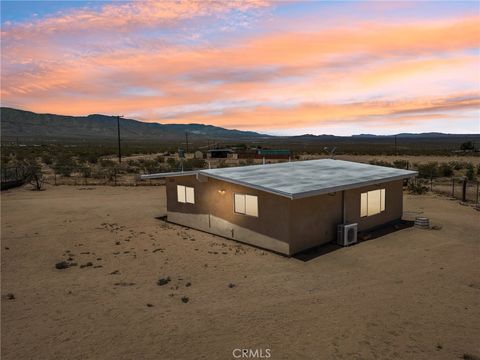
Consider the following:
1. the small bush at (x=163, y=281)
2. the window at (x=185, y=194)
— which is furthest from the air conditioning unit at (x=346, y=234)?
the small bush at (x=163, y=281)

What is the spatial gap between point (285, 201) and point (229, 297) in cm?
450

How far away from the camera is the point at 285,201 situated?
13344 millimetres

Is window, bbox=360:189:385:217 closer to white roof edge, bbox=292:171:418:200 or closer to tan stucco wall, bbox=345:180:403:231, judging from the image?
tan stucco wall, bbox=345:180:403:231

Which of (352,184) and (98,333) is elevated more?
(352,184)

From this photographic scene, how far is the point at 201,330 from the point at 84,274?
18.0 ft

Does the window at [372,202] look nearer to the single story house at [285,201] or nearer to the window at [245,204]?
the single story house at [285,201]

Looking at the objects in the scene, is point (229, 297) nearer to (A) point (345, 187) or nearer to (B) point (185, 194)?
(A) point (345, 187)

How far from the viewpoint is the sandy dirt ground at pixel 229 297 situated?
7.88m

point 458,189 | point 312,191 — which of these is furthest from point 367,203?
point 458,189

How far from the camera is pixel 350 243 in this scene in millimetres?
14891

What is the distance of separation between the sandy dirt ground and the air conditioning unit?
470 millimetres

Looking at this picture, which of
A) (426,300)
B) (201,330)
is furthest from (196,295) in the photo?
(426,300)

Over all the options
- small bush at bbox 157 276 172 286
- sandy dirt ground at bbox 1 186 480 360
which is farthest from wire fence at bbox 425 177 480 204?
small bush at bbox 157 276 172 286

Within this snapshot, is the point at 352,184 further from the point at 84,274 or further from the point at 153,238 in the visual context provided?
the point at 84,274
